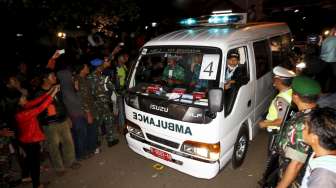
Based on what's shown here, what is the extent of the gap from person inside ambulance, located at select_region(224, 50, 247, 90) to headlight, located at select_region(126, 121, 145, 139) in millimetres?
1624

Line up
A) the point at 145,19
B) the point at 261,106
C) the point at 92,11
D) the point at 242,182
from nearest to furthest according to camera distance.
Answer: the point at 242,182 → the point at 261,106 → the point at 92,11 → the point at 145,19

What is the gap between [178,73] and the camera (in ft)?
14.7

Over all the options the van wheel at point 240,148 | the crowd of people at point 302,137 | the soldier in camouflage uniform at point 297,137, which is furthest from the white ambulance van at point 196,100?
the soldier in camouflage uniform at point 297,137

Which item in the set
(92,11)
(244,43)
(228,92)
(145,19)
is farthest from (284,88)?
(145,19)

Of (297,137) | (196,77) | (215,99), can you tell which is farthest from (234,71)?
(297,137)

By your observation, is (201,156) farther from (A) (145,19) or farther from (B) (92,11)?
(A) (145,19)

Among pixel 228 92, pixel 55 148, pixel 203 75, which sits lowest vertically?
pixel 55 148

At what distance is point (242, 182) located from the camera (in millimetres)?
4203

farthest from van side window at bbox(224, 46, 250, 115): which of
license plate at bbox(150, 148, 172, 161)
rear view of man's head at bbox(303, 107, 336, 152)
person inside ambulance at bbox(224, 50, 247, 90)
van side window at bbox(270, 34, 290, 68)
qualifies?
rear view of man's head at bbox(303, 107, 336, 152)

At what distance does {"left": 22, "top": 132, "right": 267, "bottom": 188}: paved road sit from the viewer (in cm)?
426

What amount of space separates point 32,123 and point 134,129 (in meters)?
1.57

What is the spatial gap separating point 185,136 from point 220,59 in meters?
1.20

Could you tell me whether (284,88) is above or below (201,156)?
above

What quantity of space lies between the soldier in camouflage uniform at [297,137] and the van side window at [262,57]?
2194 mm
